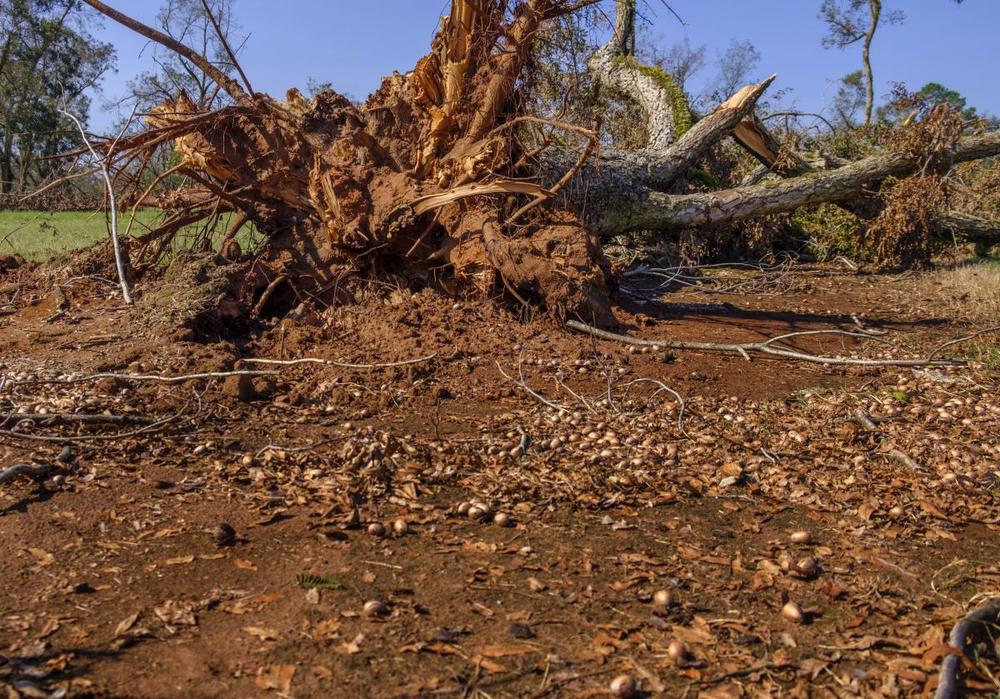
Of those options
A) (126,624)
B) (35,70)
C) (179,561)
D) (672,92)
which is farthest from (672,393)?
(35,70)

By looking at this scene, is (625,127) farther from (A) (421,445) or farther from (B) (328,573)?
(B) (328,573)

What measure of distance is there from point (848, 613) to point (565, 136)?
6262 mm

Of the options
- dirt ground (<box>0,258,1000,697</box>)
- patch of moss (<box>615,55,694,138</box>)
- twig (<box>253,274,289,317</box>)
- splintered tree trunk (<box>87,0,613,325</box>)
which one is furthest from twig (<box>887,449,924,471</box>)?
patch of moss (<box>615,55,694,138</box>)

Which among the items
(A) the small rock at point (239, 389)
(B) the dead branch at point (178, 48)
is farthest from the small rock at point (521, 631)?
(B) the dead branch at point (178, 48)

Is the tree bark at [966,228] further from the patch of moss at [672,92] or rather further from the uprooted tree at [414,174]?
the uprooted tree at [414,174]

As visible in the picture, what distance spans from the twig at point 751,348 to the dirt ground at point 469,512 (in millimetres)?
103

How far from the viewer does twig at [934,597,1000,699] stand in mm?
2334

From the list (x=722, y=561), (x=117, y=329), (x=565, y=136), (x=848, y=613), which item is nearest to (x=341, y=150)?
(x=117, y=329)

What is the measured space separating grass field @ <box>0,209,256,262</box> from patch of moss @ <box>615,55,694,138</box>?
563 centimetres

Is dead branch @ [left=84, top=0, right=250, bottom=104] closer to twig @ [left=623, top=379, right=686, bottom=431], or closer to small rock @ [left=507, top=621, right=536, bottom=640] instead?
twig @ [left=623, top=379, right=686, bottom=431]

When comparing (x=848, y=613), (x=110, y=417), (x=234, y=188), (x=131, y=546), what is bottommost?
(x=848, y=613)

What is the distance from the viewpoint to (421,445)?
13.8 feet

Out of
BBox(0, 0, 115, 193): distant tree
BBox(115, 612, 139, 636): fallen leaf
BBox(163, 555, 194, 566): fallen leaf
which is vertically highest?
BBox(0, 0, 115, 193): distant tree

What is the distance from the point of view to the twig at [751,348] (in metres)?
5.57
